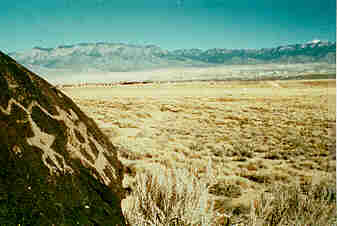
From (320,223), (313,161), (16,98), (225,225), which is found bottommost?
(313,161)

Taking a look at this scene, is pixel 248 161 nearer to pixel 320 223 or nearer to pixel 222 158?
pixel 222 158

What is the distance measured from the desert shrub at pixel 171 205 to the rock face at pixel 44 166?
23 centimetres

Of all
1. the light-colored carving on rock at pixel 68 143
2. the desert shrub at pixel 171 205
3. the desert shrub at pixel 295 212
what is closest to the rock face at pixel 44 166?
the light-colored carving on rock at pixel 68 143

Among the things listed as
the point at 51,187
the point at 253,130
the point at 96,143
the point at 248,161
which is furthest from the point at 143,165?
the point at 253,130

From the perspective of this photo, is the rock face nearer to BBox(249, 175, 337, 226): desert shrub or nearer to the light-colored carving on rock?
the light-colored carving on rock

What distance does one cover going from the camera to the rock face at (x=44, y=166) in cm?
114

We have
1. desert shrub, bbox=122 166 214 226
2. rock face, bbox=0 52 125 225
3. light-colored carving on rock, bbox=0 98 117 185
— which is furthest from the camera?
desert shrub, bbox=122 166 214 226

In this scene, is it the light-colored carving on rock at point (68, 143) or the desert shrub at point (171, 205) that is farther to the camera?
the desert shrub at point (171, 205)

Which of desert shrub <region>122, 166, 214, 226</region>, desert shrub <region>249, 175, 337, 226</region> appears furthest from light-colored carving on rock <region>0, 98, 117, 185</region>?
desert shrub <region>249, 175, 337, 226</region>

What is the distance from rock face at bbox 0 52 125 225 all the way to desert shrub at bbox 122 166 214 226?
0.74 ft

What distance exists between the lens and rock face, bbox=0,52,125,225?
3.76 feet

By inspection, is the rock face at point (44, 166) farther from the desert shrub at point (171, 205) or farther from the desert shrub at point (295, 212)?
the desert shrub at point (295, 212)

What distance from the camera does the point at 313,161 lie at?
22.6 feet

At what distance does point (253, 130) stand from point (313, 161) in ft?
14.9
